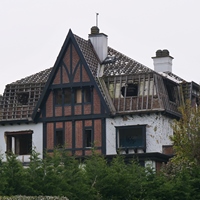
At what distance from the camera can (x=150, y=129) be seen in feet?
183

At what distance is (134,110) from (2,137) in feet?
34.0

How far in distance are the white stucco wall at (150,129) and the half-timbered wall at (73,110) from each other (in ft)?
1.71

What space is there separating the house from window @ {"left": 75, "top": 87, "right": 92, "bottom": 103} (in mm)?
70

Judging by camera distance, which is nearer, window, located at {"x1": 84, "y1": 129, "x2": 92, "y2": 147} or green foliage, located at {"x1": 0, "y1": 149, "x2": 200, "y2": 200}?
green foliage, located at {"x1": 0, "y1": 149, "x2": 200, "y2": 200}

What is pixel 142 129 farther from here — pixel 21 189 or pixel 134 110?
pixel 21 189

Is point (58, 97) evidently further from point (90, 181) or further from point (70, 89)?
point (90, 181)

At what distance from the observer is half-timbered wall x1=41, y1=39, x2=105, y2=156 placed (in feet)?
188

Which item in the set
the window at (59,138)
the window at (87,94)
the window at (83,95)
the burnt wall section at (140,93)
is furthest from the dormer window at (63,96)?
the burnt wall section at (140,93)

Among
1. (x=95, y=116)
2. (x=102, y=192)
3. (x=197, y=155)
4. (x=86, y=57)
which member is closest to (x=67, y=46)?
(x=86, y=57)

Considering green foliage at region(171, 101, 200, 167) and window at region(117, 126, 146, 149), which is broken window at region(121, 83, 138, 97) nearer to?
window at region(117, 126, 146, 149)

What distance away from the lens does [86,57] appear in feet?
190

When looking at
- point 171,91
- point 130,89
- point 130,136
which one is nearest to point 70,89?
point 130,89

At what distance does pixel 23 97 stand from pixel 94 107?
254 inches

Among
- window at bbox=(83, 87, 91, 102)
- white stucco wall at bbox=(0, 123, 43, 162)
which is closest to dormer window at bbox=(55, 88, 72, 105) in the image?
window at bbox=(83, 87, 91, 102)
